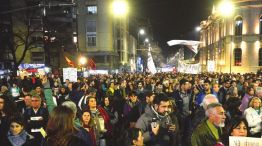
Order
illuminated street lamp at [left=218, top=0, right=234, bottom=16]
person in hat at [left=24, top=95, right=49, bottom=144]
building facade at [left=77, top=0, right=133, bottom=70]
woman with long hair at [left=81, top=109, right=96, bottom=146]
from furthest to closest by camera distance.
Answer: building facade at [left=77, top=0, right=133, bottom=70] < illuminated street lamp at [left=218, top=0, right=234, bottom=16] < person in hat at [left=24, top=95, right=49, bottom=144] < woman with long hair at [left=81, top=109, right=96, bottom=146]

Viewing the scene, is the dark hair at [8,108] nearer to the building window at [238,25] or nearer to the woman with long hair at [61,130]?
the woman with long hair at [61,130]

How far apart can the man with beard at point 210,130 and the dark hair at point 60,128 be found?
1.83 m

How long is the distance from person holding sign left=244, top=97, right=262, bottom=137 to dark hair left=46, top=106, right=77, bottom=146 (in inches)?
157

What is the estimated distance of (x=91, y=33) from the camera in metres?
60.5

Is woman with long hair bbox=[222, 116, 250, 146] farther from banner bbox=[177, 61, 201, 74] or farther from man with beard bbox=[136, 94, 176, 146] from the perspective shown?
banner bbox=[177, 61, 201, 74]

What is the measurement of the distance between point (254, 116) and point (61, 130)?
4738 millimetres

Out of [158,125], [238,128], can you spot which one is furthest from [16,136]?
[238,128]

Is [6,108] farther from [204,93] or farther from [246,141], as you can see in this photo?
[204,93]

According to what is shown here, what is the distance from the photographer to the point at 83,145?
159 inches

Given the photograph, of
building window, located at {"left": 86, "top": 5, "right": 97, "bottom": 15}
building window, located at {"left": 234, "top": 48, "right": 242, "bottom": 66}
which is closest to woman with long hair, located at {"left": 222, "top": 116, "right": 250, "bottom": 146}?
building window, located at {"left": 234, "top": 48, "right": 242, "bottom": 66}

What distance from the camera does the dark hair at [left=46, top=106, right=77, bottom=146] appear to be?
3949 mm

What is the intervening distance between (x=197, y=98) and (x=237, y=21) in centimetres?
4805

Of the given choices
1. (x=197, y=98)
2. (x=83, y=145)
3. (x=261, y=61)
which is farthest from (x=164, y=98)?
(x=261, y=61)

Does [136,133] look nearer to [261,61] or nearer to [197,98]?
[197,98]
